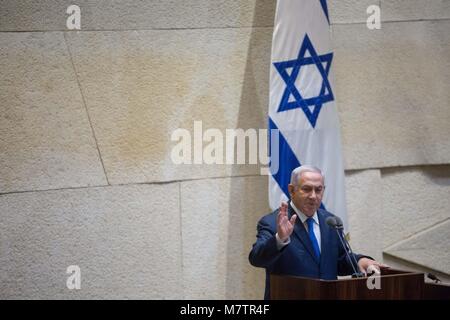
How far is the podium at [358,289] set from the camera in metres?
3.12

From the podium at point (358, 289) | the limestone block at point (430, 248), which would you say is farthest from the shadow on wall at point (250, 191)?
the podium at point (358, 289)

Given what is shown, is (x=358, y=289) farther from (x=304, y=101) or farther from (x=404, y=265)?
(x=404, y=265)

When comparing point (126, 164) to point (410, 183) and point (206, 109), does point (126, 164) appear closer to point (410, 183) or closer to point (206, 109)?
point (206, 109)

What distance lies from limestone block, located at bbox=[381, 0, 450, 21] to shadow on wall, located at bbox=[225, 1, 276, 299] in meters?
0.96

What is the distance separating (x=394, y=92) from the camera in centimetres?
545

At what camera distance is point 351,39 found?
17.8 ft

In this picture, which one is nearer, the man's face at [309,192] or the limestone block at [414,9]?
the man's face at [309,192]

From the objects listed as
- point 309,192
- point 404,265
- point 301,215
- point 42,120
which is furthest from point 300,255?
point 42,120

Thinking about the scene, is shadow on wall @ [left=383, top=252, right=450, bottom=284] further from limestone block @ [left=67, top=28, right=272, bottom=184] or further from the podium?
the podium

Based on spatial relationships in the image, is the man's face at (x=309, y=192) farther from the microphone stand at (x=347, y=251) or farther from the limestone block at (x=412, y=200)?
the limestone block at (x=412, y=200)

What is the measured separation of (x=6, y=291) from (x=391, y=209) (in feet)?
9.81

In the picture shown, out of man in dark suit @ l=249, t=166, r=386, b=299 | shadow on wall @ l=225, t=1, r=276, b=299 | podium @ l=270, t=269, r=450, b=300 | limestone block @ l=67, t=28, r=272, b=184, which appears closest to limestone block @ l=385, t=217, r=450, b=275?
shadow on wall @ l=225, t=1, r=276, b=299

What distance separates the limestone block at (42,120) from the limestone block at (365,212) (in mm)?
1942

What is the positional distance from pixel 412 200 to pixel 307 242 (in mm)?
1997
